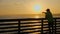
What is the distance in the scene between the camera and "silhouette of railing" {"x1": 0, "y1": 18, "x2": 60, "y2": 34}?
7318 millimetres

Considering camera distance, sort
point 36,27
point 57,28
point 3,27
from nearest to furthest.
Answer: point 3,27
point 36,27
point 57,28

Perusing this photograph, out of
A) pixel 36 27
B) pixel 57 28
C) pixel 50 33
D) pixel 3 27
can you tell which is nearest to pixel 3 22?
pixel 3 27

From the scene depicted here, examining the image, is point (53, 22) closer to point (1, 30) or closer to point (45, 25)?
point (45, 25)

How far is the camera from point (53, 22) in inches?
327

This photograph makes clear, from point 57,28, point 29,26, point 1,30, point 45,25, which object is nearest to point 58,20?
point 57,28

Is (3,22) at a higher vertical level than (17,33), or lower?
higher

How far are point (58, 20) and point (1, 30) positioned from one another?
3.18 m

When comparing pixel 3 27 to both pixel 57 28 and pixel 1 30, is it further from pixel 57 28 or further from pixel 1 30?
pixel 57 28

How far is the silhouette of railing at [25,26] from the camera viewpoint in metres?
7.32

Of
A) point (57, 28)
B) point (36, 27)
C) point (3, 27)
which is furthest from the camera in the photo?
point (57, 28)

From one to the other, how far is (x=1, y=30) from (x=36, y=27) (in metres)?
1.61

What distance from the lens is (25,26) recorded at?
25.1 ft

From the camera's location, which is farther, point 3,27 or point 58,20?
point 58,20

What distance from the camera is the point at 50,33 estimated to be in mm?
7969
